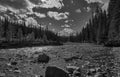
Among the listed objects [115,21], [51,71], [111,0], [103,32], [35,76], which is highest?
[111,0]

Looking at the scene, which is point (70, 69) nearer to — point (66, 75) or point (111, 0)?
point (66, 75)

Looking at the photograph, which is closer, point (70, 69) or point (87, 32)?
point (70, 69)

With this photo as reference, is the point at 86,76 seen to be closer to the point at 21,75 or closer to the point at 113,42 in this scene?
the point at 21,75

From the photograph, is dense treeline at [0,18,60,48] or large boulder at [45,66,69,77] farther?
dense treeline at [0,18,60,48]

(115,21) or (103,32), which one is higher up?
(115,21)

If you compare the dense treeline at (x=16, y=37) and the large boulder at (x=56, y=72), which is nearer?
the large boulder at (x=56, y=72)

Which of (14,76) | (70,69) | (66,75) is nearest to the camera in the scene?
(66,75)

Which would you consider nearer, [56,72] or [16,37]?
[56,72]

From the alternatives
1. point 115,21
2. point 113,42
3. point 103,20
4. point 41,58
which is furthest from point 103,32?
point 41,58

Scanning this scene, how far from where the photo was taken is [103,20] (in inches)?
2442

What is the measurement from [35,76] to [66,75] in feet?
6.04

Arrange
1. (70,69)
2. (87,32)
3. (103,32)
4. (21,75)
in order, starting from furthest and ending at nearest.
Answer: (87,32)
(103,32)
(70,69)
(21,75)

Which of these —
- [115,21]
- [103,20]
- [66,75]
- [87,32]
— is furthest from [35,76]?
[87,32]

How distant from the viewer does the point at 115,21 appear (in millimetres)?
41562
